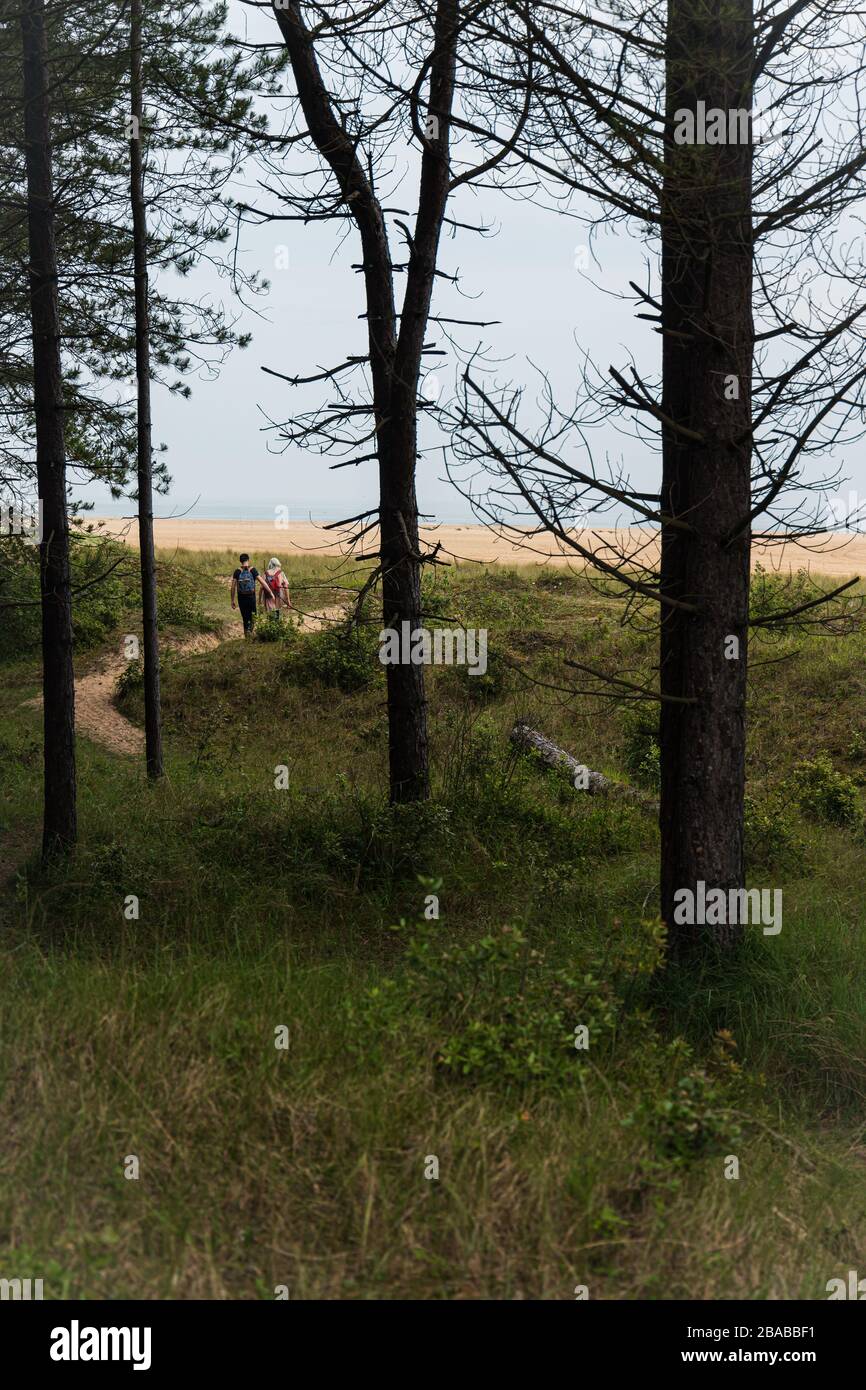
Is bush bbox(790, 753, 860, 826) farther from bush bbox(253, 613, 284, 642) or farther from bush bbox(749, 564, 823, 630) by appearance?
bush bbox(253, 613, 284, 642)

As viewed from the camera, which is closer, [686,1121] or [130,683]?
[686,1121]

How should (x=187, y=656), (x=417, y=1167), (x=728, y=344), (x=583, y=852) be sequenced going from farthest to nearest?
(x=187, y=656) → (x=583, y=852) → (x=728, y=344) → (x=417, y=1167)

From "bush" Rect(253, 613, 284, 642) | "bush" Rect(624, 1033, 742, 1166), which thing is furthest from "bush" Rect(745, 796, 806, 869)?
"bush" Rect(253, 613, 284, 642)

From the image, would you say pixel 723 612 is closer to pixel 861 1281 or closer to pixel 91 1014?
pixel 861 1281

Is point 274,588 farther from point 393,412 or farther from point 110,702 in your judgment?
point 393,412

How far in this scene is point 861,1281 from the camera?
176 inches

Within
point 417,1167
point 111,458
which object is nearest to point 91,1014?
point 417,1167

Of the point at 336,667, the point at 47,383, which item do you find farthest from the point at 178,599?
the point at 47,383

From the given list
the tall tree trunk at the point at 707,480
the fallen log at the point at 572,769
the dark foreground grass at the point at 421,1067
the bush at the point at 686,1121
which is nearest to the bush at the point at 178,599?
the fallen log at the point at 572,769

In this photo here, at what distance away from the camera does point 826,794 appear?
40.5ft

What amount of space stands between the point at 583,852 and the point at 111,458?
7966 millimetres

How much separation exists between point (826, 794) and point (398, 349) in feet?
21.8

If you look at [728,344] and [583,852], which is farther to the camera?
[583,852]

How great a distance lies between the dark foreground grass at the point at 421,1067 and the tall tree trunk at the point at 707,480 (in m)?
0.83
